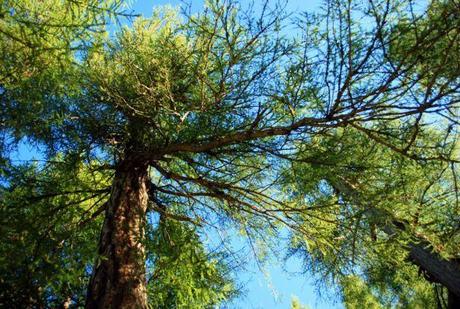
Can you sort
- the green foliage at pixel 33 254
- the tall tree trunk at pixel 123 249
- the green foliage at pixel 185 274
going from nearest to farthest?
the green foliage at pixel 33 254
the tall tree trunk at pixel 123 249
the green foliage at pixel 185 274

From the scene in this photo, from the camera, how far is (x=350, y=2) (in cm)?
323

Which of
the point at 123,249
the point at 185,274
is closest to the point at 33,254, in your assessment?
the point at 123,249

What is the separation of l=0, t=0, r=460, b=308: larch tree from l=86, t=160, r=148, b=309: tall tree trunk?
0.01 metres

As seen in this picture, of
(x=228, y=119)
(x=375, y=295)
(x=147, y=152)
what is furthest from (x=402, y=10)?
(x=375, y=295)

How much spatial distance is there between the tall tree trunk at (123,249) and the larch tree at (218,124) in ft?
0.05

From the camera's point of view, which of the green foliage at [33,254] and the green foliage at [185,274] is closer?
the green foliage at [33,254]

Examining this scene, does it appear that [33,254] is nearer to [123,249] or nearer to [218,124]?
[123,249]

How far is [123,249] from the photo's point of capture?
4.05m

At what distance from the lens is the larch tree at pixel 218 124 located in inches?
134

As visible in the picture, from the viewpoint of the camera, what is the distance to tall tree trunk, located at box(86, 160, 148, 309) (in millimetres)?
3672

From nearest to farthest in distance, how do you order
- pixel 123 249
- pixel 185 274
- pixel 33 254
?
1. pixel 33 254
2. pixel 123 249
3. pixel 185 274

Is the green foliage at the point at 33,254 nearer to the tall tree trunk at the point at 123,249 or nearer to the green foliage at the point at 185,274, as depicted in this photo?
the tall tree trunk at the point at 123,249

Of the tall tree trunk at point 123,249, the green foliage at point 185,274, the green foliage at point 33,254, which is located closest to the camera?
the green foliage at point 33,254

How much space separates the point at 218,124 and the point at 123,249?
1.61 m
